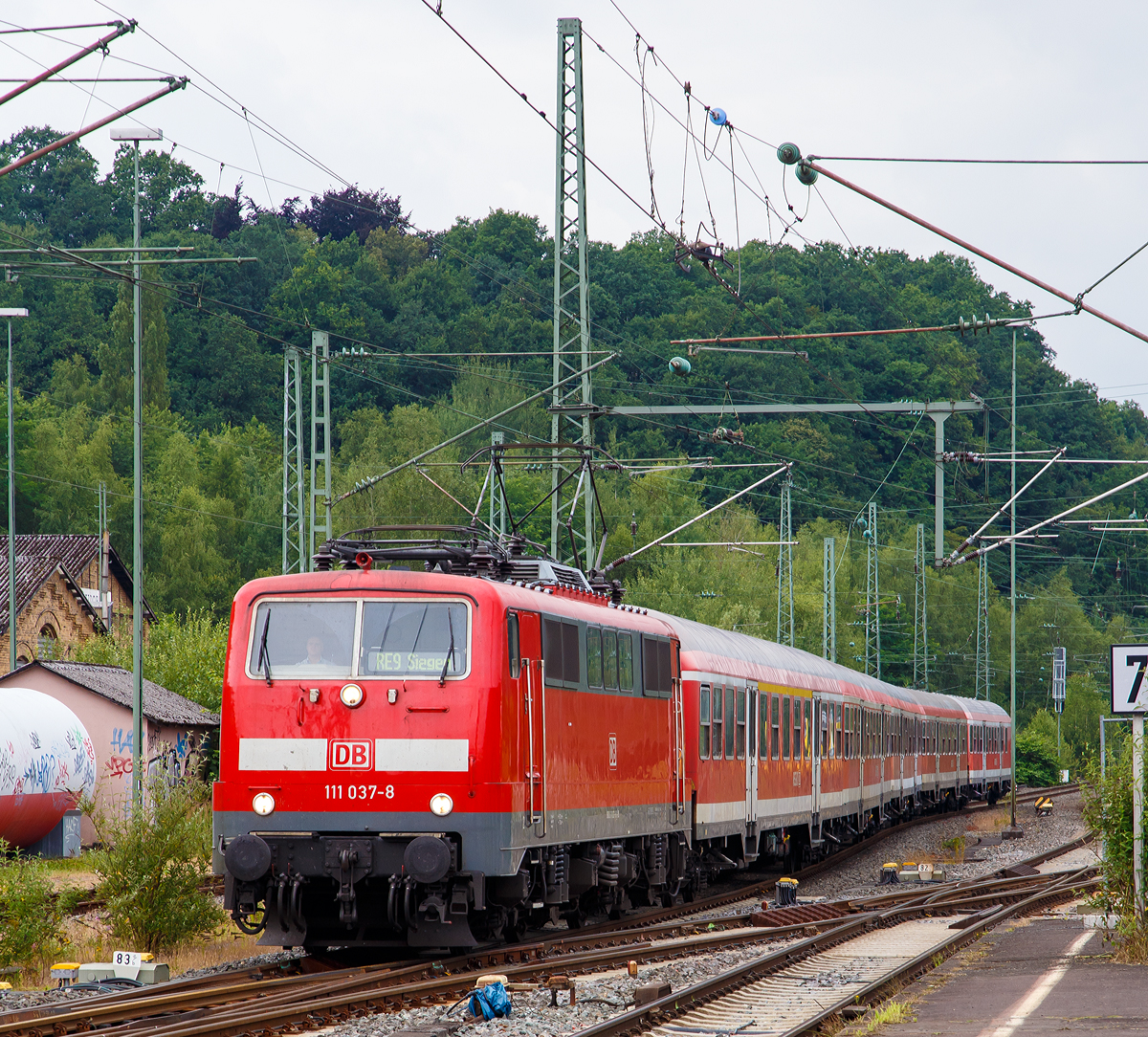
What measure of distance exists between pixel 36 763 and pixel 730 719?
488 inches

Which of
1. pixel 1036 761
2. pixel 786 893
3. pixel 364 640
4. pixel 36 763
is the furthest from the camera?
pixel 1036 761

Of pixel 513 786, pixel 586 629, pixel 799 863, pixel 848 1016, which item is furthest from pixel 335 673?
pixel 799 863

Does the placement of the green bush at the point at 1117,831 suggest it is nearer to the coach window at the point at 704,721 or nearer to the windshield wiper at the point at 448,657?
the coach window at the point at 704,721

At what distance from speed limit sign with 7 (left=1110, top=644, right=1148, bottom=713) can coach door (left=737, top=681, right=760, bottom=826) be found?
892cm

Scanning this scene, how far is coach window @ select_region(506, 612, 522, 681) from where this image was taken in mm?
14531

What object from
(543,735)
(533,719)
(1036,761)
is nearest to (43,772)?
(543,735)

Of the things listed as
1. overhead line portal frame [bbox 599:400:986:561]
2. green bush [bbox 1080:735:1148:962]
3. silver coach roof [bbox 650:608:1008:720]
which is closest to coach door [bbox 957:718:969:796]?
silver coach roof [bbox 650:608:1008:720]

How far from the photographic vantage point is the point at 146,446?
85.7m

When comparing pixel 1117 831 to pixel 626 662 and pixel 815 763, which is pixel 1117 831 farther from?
pixel 815 763

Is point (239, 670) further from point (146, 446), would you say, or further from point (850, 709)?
point (146, 446)

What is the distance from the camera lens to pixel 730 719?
2341 centimetres

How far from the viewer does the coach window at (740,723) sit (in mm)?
23672

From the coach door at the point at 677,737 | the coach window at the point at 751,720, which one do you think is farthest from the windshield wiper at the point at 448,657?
the coach window at the point at 751,720

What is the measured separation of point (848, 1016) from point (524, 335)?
71.2m
